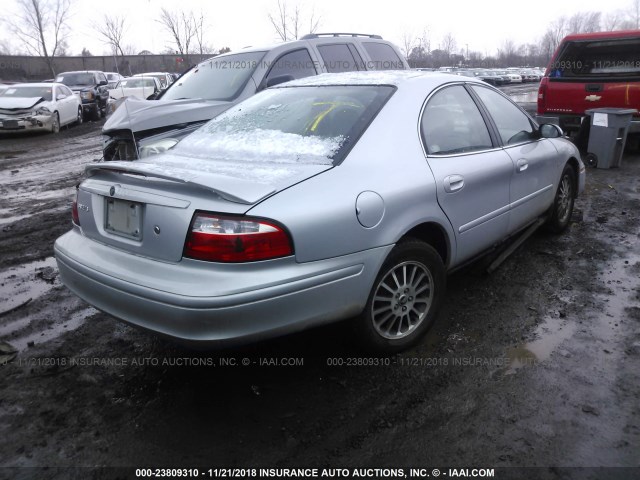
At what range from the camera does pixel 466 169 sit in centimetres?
333

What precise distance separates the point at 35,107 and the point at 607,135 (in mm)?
14545

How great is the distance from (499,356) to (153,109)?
4.48 meters

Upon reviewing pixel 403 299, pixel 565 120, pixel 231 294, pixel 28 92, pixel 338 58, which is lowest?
pixel 403 299

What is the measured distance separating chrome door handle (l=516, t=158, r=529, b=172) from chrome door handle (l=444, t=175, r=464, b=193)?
0.91 m

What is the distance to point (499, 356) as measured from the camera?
305 centimetres

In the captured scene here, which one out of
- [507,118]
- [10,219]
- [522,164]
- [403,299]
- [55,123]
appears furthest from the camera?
[55,123]

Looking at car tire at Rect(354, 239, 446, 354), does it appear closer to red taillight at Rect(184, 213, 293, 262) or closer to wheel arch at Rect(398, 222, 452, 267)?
wheel arch at Rect(398, 222, 452, 267)

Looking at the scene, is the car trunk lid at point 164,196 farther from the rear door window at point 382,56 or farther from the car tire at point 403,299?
the rear door window at point 382,56

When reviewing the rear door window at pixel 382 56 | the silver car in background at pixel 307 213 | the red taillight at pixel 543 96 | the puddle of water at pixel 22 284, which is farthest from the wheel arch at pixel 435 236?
the red taillight at pixel 543 96

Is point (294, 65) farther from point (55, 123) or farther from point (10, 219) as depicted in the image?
point (55, 123)

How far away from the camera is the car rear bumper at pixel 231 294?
2289mm

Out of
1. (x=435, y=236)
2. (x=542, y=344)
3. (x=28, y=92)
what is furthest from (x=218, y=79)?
(x=28, y=92)

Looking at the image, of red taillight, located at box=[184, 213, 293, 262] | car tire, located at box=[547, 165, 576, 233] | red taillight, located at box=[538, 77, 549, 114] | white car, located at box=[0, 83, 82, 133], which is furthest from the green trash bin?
white car, located at box=[0, 83, 82, 133]

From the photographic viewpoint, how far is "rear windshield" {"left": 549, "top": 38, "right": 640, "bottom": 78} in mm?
9148
